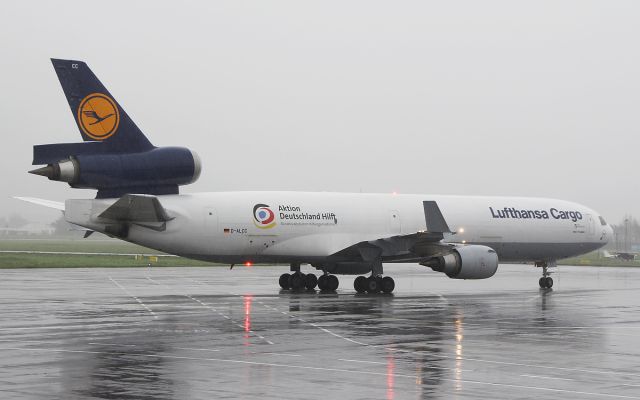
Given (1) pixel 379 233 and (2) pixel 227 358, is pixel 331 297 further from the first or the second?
(2) pixel 227 358

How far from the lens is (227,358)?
15406 millimetres

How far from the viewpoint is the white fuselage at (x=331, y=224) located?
32.2m

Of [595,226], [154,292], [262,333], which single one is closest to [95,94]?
[154,292]

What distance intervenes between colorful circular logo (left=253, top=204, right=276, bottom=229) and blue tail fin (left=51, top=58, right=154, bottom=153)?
5.91 metres

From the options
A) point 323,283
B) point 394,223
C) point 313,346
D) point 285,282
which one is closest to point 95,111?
point 285,282

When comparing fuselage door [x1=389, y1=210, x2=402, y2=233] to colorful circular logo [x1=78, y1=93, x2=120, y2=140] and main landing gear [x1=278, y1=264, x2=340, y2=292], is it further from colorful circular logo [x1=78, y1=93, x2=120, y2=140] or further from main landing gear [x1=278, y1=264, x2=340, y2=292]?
colorful circular logo [x1=78, y1=93, x2=120, y2=140]

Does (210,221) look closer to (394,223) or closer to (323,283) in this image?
(323,283)

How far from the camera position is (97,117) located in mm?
29438

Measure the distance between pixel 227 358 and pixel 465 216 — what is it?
25.0 metres

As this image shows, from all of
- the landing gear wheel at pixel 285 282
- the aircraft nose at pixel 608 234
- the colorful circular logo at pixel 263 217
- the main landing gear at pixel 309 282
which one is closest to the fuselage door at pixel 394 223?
the main landing gear at pixel 309 282

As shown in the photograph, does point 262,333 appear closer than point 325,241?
Yes

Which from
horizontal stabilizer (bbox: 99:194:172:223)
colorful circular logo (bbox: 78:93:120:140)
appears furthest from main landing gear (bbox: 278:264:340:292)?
colorful circular logo (bbox: 78:93:120:140)

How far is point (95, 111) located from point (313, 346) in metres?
15.1

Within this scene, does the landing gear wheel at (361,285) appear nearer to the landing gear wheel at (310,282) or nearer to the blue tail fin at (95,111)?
the landing gear wheel at (310,282)
